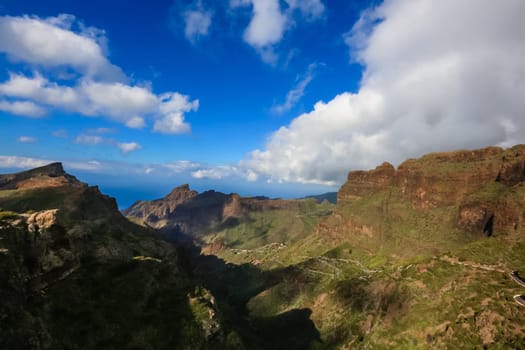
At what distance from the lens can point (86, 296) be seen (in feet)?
214

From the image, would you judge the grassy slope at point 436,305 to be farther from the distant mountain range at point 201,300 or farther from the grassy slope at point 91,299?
the grassy slope at point 91,299

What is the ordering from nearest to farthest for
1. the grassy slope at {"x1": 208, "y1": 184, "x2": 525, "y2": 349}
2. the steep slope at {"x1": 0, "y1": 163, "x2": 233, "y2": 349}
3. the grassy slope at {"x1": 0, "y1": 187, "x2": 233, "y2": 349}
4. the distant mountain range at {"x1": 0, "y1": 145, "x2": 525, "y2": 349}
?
the grassy slope at {"x1": 0, "y1": 187, "x2": 233, "y2": 349}, the steep slope at {"x1": 0, "y1": 163, "x2": 233, "y2": 349}, the distant mountain range at {"x1": 0, "y1": 145, "x2": 525, "y2": 349}, the grassy slope at {"x1": 208, "y1": 184, "x2": 525, "y2": 349}

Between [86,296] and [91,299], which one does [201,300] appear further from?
[86,296]

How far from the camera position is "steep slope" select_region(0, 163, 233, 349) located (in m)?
42.6

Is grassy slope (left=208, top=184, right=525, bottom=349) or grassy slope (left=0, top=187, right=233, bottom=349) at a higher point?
grassy slope (left=0, top=187, right=233, bottom=349)

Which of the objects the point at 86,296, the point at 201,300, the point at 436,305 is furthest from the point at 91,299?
the point at 436,305

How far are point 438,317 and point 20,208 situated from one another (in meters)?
244

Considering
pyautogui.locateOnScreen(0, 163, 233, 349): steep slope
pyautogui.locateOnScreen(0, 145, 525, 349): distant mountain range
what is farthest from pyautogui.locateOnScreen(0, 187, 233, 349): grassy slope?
pyautogui.locateOnScreen(0, 145, 525, 349): distant mountain range

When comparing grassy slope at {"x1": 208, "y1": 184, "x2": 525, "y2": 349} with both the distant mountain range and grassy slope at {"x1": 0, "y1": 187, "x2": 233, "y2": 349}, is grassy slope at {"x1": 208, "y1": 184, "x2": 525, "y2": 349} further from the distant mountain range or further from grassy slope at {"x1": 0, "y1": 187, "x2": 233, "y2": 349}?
grassy slope at {"x1": 0, "y1": 187, "x2": 233, "y2": 349}

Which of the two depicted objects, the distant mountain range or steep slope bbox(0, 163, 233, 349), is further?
the distant mountain range

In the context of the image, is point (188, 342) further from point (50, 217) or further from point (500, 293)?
point (500, 293)

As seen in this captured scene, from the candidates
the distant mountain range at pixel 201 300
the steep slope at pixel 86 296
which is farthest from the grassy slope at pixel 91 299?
the distant mountain range at pixel 201 300

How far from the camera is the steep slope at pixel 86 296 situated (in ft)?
140

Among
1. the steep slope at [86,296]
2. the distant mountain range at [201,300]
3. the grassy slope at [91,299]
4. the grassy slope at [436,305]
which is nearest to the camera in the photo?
the grassy slope at [91,299]
